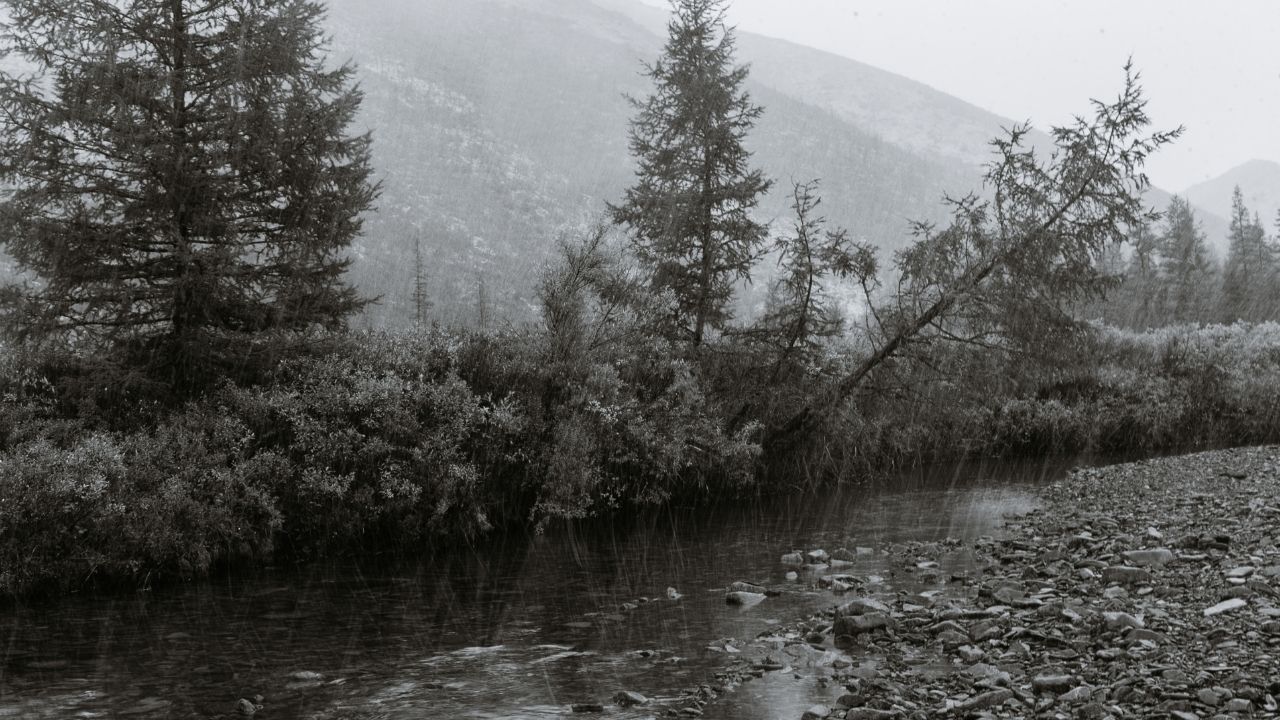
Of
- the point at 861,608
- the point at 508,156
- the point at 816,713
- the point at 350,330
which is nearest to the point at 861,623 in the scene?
the point at 861,608

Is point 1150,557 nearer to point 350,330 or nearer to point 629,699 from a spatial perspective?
point 629,699

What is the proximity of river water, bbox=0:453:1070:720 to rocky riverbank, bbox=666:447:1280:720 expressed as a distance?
0.51 metres

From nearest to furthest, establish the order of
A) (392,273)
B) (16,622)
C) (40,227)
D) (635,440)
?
(16,622) → (40,227) → (635,440) → (392,273)

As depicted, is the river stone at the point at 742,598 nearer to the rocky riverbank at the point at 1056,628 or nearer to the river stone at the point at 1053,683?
the rocky riverbank at the point at 1056,628

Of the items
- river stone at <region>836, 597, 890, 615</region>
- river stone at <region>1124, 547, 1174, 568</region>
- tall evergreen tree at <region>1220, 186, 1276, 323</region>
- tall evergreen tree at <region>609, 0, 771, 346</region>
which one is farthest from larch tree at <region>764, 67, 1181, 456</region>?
tall evergreen tree at <region>1220, 186, 1276, 323</region>

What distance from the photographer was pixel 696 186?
72.8 feet

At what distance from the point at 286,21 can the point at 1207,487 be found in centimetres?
1914

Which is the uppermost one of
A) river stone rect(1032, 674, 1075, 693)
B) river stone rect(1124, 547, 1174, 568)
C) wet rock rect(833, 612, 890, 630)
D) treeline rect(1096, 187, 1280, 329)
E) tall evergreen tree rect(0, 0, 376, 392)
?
treeline rect(1096, 187, 1280, 329)

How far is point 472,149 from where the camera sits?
13550 cm

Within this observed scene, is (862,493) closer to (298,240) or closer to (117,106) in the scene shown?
(298,240)

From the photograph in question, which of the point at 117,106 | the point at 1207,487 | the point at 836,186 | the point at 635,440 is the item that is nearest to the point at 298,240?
the point at 117,106

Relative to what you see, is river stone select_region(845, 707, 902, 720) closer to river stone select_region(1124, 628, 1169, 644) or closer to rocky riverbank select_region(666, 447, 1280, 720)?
rocky riverbank select_region(666, 447, 1280, 720)

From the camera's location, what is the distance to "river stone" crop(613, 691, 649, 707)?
24.5 ft

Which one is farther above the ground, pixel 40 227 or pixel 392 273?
pixel 392 273
